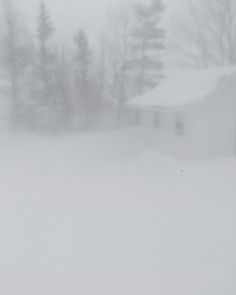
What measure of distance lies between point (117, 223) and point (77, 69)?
15.7 feet

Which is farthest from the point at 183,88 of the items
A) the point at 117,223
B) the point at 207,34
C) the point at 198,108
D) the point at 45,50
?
the point at 117,223

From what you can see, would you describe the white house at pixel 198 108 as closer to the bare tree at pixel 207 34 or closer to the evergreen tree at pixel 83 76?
the bare tree at pixel 207 34

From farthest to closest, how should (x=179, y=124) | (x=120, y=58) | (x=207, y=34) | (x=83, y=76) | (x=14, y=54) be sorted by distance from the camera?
(x=14, y=54) → (x=83, y=76) → (x=179, y=124) → (x=120, y=58) → (x=207, y=34)

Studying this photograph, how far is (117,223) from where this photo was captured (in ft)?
15.1

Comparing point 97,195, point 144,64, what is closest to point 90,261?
point 97,195

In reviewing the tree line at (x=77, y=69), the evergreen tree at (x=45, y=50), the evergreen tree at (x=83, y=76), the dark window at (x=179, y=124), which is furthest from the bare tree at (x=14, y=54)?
the dark window at (x=179, y=124)

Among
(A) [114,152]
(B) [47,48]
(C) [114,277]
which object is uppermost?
(B) [47,48]

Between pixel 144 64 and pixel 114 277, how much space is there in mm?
4451

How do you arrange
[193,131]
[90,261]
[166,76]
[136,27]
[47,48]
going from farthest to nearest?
[47,48]
[193,131]
[166,76]
[136,27]
[90,261]

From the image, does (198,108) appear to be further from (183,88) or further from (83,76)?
(83,76)

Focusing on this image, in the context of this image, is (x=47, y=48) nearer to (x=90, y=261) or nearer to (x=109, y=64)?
(x=109, y=64)

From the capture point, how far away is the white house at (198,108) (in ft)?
23.6

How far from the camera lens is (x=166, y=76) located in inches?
283

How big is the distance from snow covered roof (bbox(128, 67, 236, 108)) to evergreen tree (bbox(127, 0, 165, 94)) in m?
0.43
